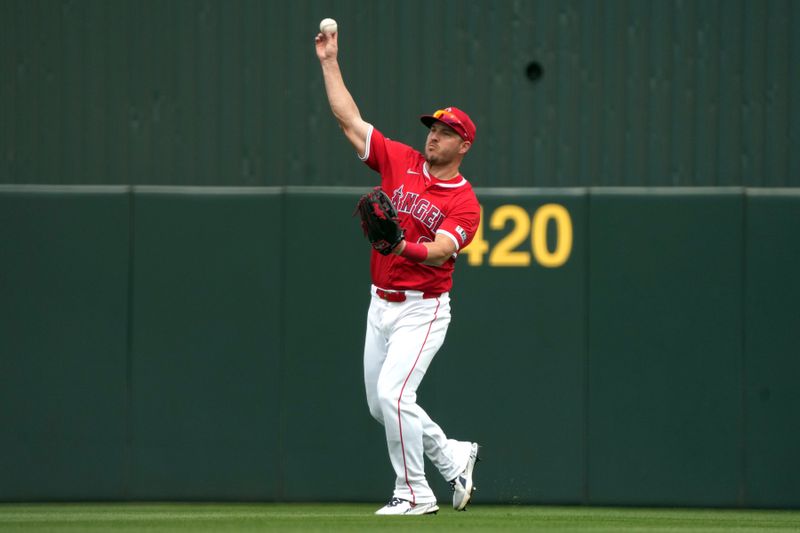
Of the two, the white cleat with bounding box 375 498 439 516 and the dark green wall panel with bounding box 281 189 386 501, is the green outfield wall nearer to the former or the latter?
the dark green wall panel with bounding box 281 189 386 501

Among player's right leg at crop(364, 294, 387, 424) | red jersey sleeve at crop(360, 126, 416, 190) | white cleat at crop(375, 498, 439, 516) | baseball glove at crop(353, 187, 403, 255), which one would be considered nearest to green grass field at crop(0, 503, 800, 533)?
white cleat at crop(375, 498, 439, 516)

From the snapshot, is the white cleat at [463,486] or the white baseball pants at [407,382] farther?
the white cleat at [463,486]

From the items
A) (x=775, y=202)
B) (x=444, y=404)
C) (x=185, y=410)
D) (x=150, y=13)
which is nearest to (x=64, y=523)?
(x=185, y=410)

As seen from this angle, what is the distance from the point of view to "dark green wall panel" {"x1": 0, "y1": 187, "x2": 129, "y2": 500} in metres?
5.97

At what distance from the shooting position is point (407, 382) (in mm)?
5039

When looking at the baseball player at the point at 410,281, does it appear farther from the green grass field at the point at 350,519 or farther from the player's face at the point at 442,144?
the green grass field at the point at 350,519

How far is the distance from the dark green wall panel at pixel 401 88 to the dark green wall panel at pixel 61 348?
1.01 metres

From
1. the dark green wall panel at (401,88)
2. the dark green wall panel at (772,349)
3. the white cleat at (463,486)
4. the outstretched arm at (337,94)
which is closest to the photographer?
the outstretched arm at (337,94)

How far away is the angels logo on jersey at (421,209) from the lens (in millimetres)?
5070

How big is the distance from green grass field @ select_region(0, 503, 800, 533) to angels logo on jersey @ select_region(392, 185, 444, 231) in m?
1.29

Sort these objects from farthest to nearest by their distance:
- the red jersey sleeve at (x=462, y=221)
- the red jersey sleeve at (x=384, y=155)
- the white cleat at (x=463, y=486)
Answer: the white cleat at (x=463, y=486) < the red jersey sleeve at (x=384, y=155) < the red jersey sleeve at (x=462, y=221)

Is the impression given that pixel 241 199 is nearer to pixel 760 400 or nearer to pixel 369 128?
pixel 369 128

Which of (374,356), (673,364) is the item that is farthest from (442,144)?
(673,364)

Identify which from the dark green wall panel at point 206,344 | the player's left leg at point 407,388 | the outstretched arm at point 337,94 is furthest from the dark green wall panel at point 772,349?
the dark green wall panel at point 206,344
